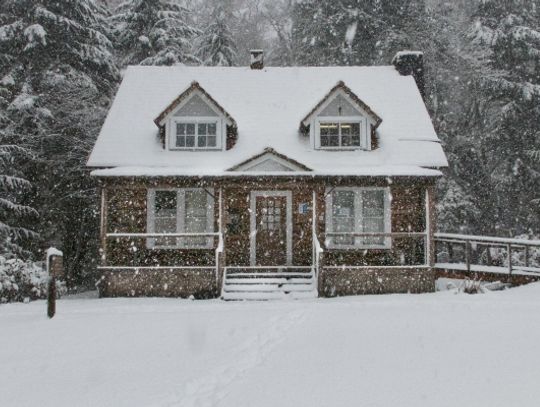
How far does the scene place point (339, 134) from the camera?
18188 millimetres

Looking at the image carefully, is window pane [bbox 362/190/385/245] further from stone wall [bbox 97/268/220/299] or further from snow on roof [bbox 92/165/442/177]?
stone wall [bbox 97/268/220/299]

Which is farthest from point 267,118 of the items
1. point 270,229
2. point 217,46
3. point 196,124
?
point 217,46

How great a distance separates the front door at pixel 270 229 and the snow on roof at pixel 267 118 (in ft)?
4.76

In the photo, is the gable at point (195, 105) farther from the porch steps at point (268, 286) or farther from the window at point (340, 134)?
the porch steps at point (268, 286)

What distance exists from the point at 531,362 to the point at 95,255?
1862cm

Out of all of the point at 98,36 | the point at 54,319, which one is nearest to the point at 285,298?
the point at 54,319

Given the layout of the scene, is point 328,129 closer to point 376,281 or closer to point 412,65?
point 376,281

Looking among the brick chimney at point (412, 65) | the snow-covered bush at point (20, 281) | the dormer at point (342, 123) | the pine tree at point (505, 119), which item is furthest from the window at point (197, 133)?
the pine tree at point (505, 119)

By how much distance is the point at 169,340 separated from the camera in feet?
29.2

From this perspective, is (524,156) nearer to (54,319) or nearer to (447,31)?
(447,31)

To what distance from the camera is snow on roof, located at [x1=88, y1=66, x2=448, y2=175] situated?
A: 17.2 m

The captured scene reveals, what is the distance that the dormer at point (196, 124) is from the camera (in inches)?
698

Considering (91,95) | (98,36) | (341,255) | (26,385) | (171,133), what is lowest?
(26,385)

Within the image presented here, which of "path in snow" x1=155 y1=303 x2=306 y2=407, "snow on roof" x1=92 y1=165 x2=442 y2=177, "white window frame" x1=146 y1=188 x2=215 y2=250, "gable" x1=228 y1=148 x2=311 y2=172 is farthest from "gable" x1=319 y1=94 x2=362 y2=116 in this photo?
"path in snow" x1=155 y1=303 x2=306 y2=407
